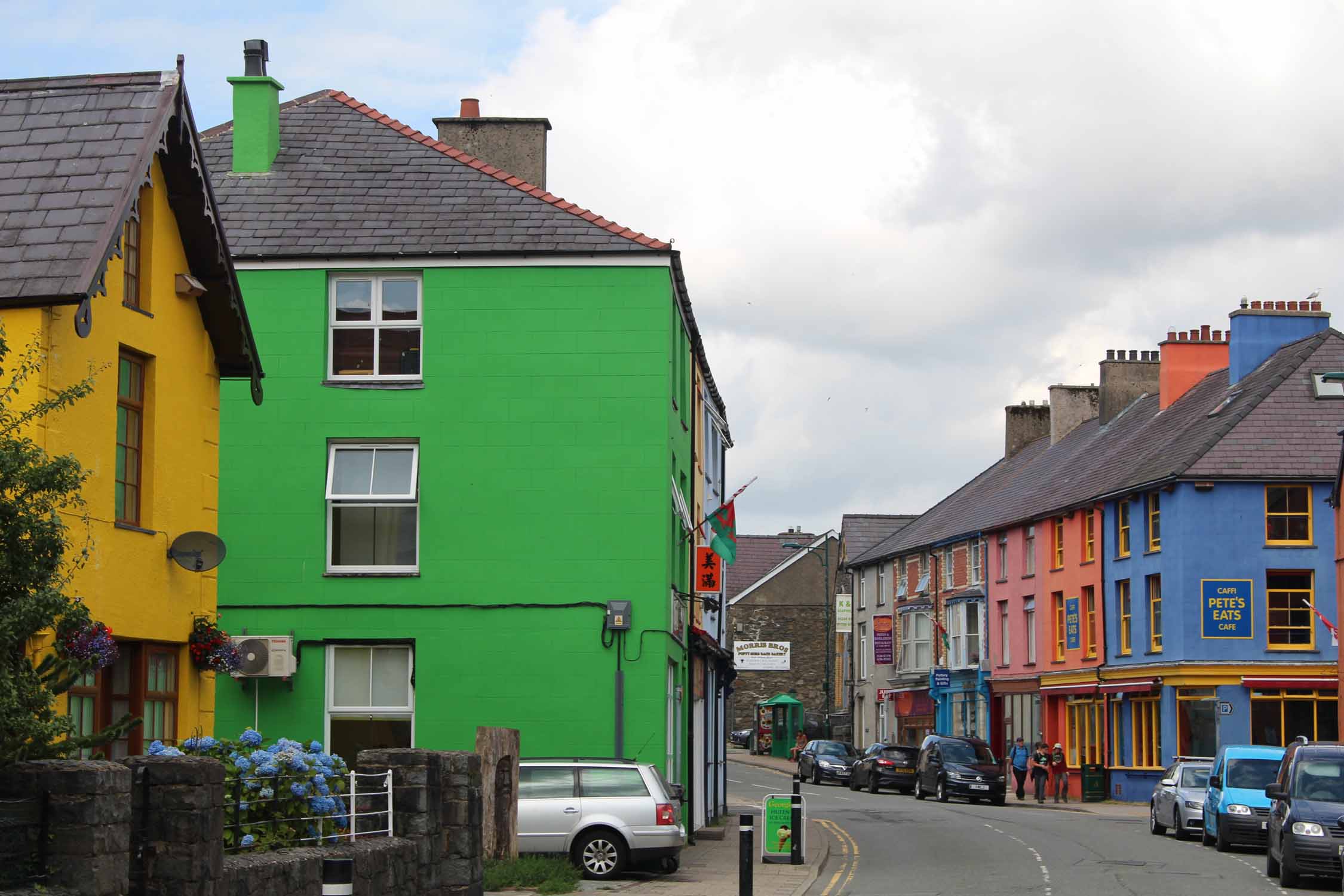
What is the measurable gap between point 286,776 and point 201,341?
711cm

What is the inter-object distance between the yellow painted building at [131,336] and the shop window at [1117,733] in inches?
1350

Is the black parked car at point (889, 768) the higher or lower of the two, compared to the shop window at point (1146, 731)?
lower

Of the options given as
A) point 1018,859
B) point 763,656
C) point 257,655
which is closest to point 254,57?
point 257,655

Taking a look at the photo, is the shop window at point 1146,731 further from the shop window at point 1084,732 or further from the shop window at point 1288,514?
the shop window at point 1288,514

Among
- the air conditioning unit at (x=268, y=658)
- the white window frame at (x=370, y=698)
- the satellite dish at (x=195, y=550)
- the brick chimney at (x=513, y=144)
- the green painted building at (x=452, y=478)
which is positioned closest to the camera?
the satellite dish at (x=195, y=550)

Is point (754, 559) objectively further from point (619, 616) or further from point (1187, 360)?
point (619, 616)

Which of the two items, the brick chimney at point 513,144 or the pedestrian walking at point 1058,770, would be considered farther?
the pedestrian walking at point 1058,770

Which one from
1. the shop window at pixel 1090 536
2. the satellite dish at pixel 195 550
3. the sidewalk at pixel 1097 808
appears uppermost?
the shop window at pixel 1090 536

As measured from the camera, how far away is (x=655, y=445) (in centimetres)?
2428

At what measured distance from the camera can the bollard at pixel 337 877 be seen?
13031 millimetres

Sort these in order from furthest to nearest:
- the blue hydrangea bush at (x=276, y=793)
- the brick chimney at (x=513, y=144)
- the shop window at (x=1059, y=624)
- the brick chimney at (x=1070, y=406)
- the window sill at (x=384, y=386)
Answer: the brick chimney at (x=1070, y=406) < the shop window at (x=1059, y=624) < the brick chimney at (x=513, y=144) < the window sill at (x=384, y=386) < the blue hydrangea bush at (x=276, y=793)

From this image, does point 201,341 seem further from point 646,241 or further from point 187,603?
point 646,241

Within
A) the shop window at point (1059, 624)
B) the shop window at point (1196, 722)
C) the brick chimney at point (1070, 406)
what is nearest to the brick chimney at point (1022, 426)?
the brick chimney at point (1070, 406)

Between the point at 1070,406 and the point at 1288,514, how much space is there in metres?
16.9
